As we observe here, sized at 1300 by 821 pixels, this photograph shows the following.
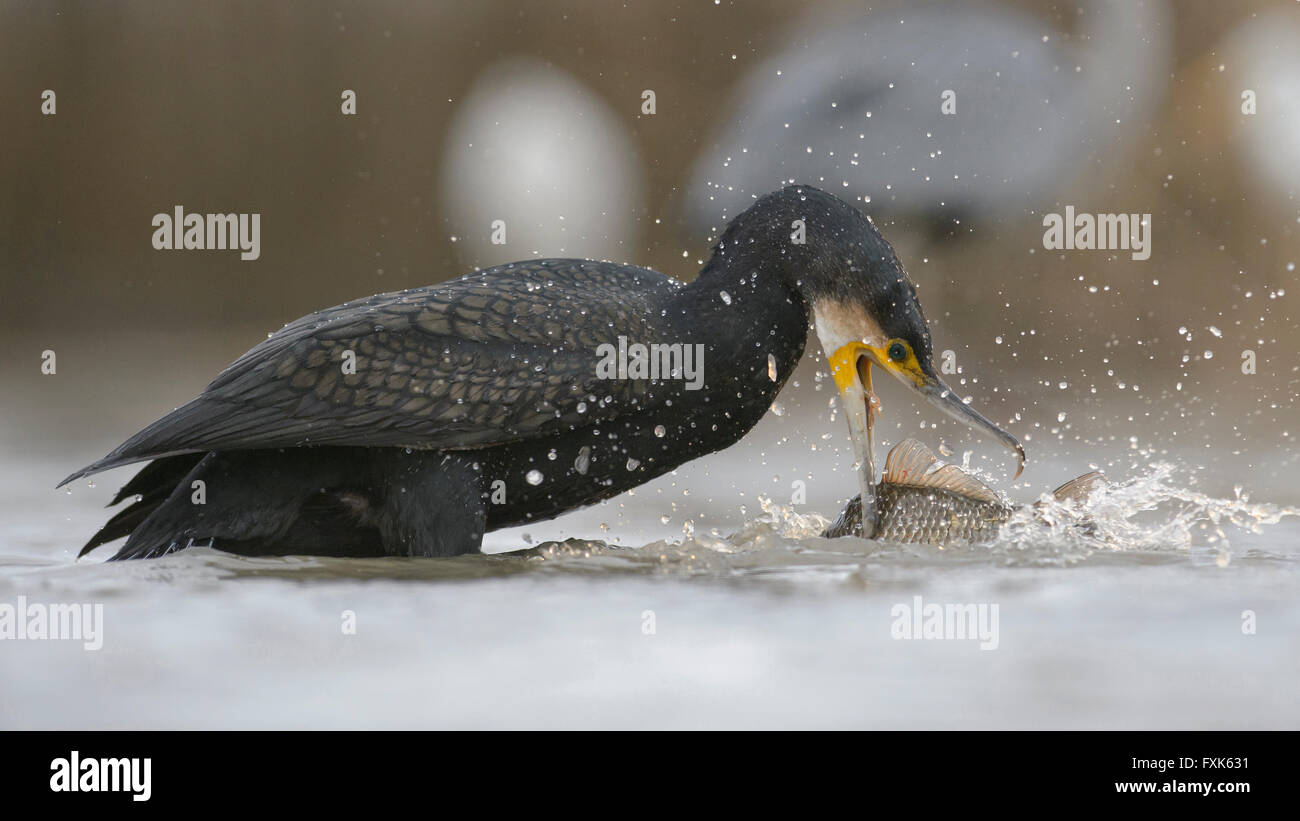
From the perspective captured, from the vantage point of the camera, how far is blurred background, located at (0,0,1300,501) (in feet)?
32.0

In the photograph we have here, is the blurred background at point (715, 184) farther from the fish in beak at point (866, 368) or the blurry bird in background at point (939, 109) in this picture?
the fish in beak at point (866, 368)

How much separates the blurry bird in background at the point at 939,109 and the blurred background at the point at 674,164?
19 millimetres

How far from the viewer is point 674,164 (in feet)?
34.6

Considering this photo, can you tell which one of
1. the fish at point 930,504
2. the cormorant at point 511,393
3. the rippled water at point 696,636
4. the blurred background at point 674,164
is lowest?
the rippled water at point 696,636

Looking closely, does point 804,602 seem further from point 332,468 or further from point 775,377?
point 332,468

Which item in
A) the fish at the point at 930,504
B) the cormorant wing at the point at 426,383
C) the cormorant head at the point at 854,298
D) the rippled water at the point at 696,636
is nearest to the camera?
the rippled water at the point at 696,636

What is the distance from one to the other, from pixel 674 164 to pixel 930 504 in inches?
238

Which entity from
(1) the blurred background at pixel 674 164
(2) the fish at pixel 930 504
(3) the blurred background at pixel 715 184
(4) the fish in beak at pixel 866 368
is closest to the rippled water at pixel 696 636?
(2) the fish at pixel 930 504

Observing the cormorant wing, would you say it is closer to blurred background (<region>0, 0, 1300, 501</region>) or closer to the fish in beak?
the fish in beak

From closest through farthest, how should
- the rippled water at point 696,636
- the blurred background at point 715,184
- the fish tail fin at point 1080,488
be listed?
the rippled water at point 696,636, the fish tail fin at point 1080,488, the blurred background at point 715,184

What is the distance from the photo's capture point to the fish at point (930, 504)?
4.80 m

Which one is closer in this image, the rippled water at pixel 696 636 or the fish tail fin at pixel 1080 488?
the rippled water at pixel 696 636

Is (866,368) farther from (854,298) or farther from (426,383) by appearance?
(426,383)

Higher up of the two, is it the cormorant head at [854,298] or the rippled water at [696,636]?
the cormorant head at [854,298]
